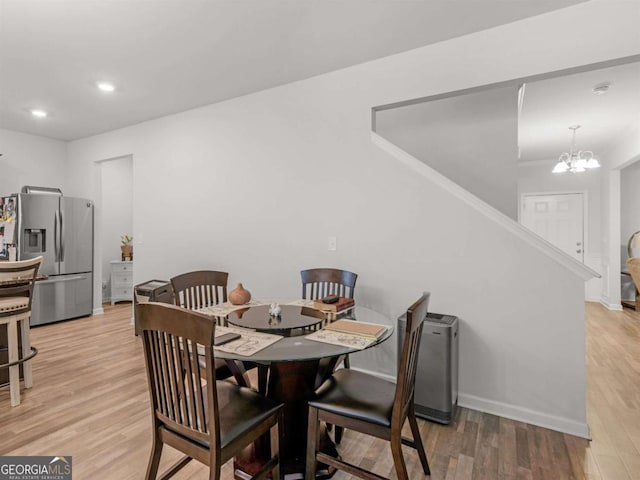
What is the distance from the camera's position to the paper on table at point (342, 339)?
157 centimetres

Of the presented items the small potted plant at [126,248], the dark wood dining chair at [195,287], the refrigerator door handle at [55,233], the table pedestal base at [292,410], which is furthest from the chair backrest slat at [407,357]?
the small potted plant at [126,248]

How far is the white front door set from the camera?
6.45m

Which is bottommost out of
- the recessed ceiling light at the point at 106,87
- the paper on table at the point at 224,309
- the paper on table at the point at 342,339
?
the paper on table at the point at 342,339

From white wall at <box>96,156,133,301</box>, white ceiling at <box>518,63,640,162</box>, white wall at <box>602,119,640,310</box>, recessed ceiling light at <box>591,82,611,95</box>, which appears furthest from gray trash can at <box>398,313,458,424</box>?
white wall at <box>96,156,133,301</box>

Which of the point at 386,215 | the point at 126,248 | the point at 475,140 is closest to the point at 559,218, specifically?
the point at 475,140

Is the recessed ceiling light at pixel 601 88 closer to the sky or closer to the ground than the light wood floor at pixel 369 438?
closer to the sky

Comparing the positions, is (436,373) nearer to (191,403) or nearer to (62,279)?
(191,403)

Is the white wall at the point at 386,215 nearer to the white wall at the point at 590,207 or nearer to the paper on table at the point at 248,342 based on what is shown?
the paper on table at the point at 248,342

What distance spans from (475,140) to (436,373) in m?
2.14

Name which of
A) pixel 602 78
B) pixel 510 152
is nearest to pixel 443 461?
pixel 510 152

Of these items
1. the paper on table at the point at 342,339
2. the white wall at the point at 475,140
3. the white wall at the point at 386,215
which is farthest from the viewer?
the white wall at the point at 475,140

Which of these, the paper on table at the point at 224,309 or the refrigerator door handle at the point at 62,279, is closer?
the paper on table at the point at 224,309

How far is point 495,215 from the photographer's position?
2.39 m

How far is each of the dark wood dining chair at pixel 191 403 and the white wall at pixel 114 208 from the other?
5.62m
